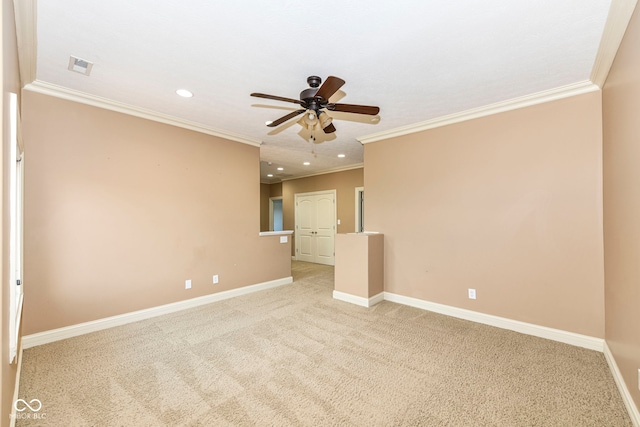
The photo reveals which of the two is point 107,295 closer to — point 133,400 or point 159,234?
point 159,234

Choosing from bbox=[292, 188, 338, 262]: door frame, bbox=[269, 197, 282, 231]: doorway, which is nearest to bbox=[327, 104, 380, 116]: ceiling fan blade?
bbox=[292, 188, 338, 262]: door frame

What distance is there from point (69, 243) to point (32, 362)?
3.54ft

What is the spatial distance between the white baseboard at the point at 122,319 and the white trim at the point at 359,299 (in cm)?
138

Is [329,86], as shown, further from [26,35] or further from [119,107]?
[119,107]

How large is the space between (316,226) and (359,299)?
148 inches

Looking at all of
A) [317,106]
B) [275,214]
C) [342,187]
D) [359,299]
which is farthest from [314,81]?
[275,214]

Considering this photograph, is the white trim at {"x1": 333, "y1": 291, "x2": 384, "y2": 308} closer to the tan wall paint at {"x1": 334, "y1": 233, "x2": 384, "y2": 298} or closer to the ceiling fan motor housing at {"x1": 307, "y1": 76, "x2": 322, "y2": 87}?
the tan wall paint at {"x1": 334, "y1": 233, "x2": 384, "y2": 298}

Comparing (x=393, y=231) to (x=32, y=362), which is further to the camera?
(x=393, y=231)

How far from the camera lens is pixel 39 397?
1.90 metres

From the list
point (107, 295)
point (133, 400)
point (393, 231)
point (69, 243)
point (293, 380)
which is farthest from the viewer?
point (393, 231)

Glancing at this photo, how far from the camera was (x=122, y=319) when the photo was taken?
10.3ft

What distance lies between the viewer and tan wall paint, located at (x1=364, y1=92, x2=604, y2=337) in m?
2.65

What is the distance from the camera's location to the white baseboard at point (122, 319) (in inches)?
104

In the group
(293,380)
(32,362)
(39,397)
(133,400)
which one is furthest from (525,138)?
(32,362)
